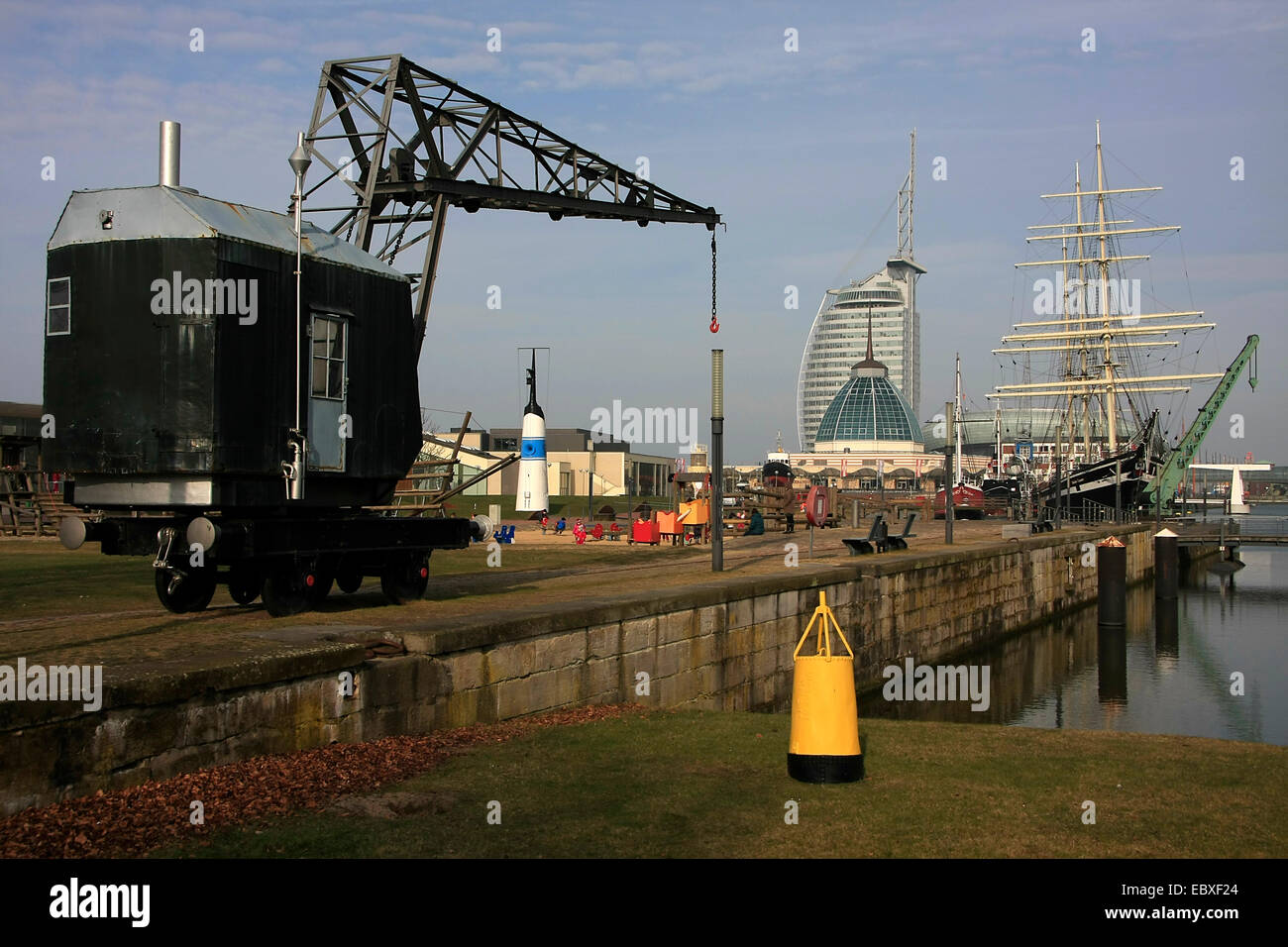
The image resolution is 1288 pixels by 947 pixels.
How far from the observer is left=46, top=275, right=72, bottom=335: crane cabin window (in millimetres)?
11391

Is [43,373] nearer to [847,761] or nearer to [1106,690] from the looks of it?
[847,761]

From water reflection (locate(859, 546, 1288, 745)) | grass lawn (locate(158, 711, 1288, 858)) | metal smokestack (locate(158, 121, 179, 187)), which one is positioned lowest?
water reflection (locate(859, 546, 1288, 745))

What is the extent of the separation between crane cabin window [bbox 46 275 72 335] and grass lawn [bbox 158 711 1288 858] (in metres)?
6.19

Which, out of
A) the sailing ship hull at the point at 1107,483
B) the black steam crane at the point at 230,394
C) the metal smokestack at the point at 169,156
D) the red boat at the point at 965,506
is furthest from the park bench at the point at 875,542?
the sailing ship hull at the point at 1107,483

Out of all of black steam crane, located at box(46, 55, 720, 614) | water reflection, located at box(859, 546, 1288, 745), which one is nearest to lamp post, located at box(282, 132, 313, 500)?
black steam crane, located at box(46, 55, 720, 614)

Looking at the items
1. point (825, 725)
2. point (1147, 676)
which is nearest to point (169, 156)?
point (825, 725)

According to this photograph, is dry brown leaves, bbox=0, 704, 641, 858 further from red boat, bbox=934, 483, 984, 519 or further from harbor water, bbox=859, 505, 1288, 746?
red boat, bbox=934, 483, 984, 519

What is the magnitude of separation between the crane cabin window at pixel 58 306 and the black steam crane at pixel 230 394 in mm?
20

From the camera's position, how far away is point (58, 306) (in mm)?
11477

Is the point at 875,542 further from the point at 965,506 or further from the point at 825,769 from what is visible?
the point at 965,506

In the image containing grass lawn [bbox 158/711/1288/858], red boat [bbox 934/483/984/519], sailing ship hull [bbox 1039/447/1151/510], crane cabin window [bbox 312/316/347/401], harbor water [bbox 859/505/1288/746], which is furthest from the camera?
sailing ship hull [bbox 1039/447/1151/510]

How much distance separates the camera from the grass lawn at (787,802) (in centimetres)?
694

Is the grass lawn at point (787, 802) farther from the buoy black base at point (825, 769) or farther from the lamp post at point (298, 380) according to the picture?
the lamp post at point (298, 380)
